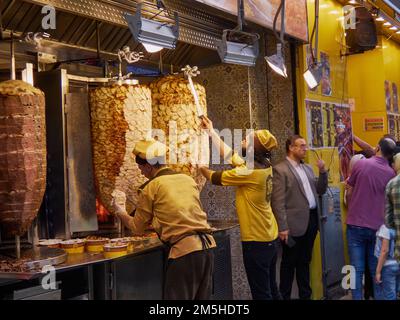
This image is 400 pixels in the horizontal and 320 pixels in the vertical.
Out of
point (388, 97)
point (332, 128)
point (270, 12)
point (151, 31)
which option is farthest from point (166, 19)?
point (388, 97)

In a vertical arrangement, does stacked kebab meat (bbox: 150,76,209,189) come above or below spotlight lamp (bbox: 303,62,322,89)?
below

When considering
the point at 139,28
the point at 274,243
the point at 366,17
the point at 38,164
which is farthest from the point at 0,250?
the point at 366,17

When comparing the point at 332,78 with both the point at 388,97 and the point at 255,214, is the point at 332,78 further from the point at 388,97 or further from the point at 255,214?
the point at 255,214

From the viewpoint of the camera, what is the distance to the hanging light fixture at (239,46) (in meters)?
3.52

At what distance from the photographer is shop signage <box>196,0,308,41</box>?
4.05 meters

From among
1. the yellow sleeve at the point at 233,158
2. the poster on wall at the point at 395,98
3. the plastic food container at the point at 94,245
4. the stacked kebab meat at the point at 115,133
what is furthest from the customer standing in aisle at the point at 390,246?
the poster on wall at the point at 395,98

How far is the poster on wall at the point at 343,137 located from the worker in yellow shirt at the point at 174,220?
3.22 m

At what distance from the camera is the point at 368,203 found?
16.3 feet

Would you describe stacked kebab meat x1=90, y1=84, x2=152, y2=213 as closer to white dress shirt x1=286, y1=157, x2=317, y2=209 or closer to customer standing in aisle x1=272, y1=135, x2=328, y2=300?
customer standing in aisle x1=272, y1=135, x2=328, y2=300

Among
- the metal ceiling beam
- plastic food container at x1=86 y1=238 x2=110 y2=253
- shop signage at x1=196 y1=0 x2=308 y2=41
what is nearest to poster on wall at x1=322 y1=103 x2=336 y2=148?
shop signage at x1=196 y1=0 x2=308 y2=41

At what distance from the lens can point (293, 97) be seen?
17.9ft

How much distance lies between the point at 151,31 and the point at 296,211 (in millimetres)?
2411

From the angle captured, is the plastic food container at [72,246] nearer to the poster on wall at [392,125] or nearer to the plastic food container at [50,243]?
the plastic food container at [50,243]

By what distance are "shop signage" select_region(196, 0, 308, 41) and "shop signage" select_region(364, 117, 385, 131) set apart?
8.74 feet
